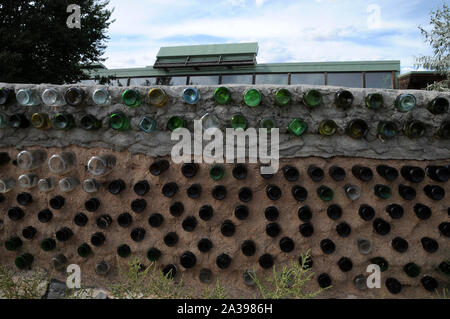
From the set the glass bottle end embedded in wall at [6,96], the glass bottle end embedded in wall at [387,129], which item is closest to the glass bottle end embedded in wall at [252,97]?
the glass bottle end embedded in wall at [387,129]

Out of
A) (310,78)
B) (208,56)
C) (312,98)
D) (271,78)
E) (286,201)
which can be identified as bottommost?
(286,201)

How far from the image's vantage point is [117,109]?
207 cm

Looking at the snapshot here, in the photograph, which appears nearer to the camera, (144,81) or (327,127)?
(327,127)

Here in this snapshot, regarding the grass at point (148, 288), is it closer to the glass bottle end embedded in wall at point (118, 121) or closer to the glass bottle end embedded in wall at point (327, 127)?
the glass bottle end embedded in wall at point (327, 127)

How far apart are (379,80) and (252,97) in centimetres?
614

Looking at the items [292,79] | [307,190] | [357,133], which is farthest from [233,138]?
[292,79]

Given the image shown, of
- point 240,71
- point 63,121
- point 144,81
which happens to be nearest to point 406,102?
point 63,121

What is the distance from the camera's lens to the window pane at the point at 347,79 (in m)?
6.92

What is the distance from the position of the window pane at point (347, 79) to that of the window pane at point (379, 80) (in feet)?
0.65

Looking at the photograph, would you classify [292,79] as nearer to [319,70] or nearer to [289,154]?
[319,70]

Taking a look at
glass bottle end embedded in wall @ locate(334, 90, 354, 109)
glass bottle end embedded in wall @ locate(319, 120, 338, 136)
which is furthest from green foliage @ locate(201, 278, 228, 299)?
glass bottle end embedded in wall @ locate(334, 90, 354, 109)

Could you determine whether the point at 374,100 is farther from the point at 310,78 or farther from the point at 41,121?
the point at 310,78

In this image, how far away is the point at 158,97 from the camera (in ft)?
6.58

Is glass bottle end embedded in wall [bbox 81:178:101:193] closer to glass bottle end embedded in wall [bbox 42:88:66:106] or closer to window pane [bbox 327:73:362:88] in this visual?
glass bottle end embedded in wall [bbox 42:88:66:106]
